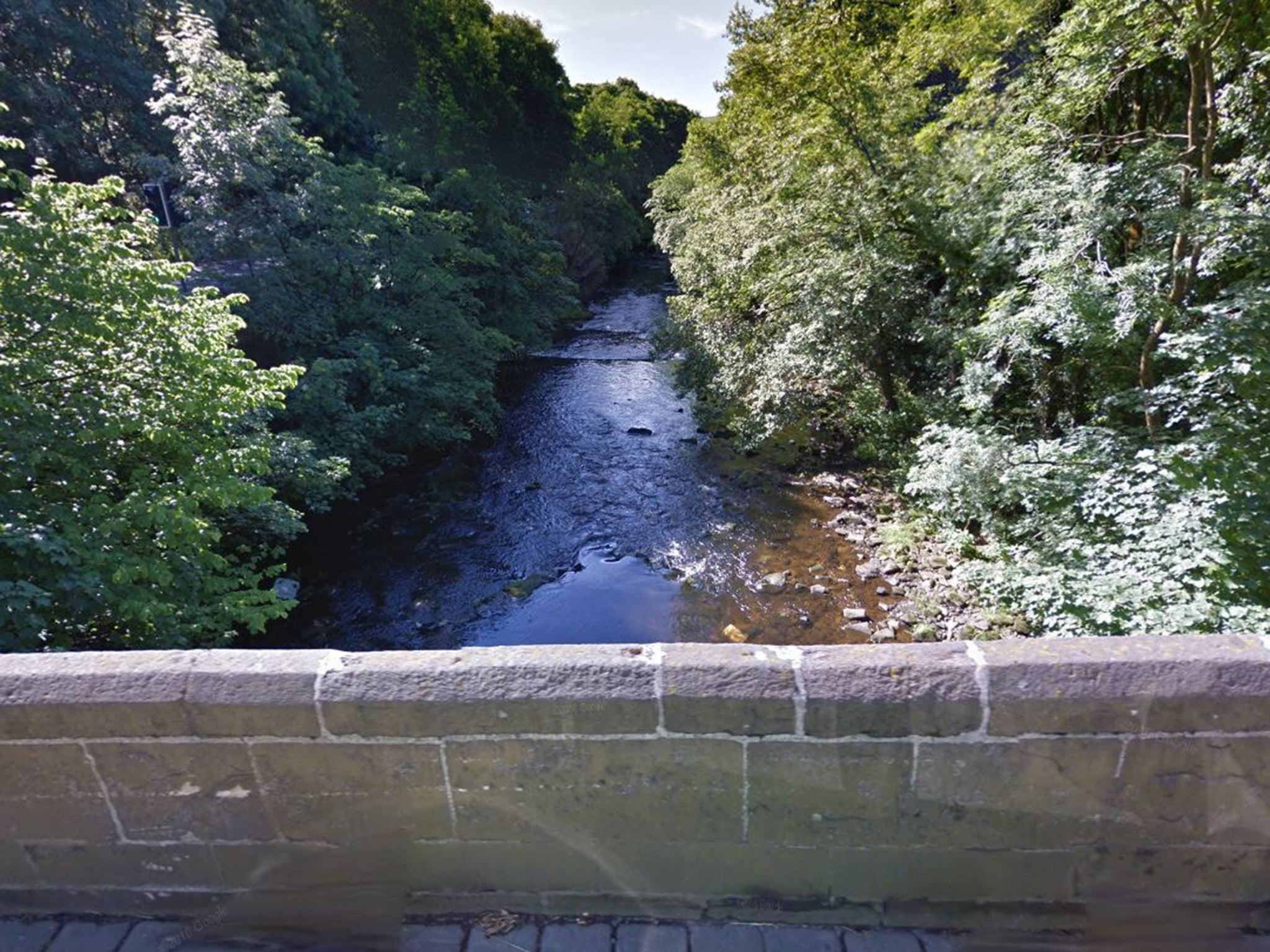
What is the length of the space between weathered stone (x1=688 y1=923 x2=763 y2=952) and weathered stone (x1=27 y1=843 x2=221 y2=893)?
1460 mm

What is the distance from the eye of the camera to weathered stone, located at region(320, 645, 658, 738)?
1.88 m

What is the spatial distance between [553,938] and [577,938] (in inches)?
2.8

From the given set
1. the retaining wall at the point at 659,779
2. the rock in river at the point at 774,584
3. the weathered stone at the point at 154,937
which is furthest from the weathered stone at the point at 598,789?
the rock in river at the point at 774,584

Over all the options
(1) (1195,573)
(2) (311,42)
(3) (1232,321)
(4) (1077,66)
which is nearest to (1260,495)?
(1) (1195,573)

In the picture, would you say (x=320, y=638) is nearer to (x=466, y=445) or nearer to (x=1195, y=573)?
(x=466, y=445)

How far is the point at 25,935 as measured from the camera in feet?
6.55

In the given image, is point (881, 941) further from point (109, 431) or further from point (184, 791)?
point (109, 431)

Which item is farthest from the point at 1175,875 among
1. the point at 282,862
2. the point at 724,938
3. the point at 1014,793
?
the point at 282,862

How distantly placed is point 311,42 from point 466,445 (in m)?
12.2

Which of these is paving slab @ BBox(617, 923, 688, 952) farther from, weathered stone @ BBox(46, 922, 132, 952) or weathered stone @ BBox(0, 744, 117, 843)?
weathered stone @ BBox(0, 744, 117, 843)

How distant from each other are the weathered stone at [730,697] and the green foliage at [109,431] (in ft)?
12.4

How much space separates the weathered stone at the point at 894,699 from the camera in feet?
6.00

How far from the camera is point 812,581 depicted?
324 inches

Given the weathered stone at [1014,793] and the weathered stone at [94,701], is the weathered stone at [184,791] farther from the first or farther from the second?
the weathered stone at [1014,793]
